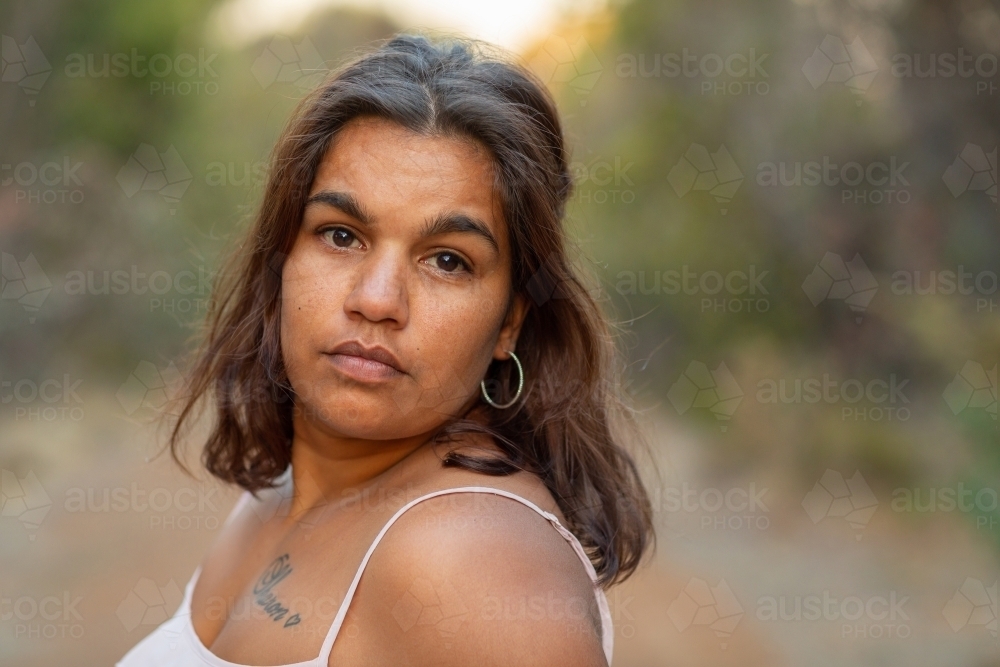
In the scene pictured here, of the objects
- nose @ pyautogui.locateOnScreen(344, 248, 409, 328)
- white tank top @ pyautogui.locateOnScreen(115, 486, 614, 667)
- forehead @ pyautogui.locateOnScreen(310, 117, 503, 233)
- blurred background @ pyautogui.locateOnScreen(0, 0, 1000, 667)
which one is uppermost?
forehead @ pyautogui.locateOnScreen(310, 117, 503, 233)

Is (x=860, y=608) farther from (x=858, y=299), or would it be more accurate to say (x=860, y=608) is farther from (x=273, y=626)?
(x=273, y=626)

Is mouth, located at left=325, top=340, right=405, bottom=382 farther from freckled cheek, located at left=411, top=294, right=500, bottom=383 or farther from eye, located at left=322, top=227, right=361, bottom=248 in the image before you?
eye, located at left=322, top=227, right=361, bottom=248

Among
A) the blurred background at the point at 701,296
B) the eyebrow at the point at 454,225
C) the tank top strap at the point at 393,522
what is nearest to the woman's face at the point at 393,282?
the eyebrow at the point at 454,225

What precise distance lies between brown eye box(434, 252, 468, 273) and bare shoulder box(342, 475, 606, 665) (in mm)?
432

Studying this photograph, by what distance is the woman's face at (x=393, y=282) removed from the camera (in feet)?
5.28

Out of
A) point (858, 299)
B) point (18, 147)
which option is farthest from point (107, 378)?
point (858, 299)

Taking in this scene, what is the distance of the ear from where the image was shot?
6.10 ft

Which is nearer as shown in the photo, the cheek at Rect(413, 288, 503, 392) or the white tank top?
the white tank top

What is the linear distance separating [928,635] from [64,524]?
17.5 ft

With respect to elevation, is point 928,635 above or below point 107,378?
above

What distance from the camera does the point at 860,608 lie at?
15.2ft

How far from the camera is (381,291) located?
1.58 metres

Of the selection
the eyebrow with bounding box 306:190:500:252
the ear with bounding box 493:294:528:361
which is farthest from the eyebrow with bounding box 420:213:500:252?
Answer: the ear with bounding box 493:294:528:361

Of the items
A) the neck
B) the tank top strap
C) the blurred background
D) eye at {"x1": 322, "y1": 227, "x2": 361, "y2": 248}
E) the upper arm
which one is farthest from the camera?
the blurred background
